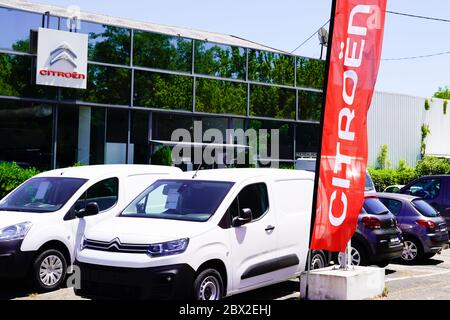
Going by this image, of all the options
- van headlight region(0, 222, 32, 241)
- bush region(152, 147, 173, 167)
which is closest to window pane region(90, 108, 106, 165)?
bush region(152, 147, 173, 167)

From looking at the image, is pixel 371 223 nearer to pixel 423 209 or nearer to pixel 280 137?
pixel 423 209

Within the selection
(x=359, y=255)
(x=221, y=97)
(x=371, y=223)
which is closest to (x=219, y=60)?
(x=221, y=97)

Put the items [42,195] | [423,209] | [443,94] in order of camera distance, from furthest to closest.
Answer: [443,94], [423,209], [42,195]

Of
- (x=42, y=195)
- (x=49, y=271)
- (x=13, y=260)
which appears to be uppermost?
Answer: (x=42, y=195)

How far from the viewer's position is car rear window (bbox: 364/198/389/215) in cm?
1077

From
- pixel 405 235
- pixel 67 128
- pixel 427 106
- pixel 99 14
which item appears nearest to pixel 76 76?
pixel 67 128

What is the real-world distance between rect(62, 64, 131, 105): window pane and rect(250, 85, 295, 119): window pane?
207 inches

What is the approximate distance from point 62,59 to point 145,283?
12855 millimetres

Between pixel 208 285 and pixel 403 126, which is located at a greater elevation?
pixel 403 126

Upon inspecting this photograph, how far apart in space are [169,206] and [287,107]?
1692cm

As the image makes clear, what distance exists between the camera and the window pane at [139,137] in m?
20.3

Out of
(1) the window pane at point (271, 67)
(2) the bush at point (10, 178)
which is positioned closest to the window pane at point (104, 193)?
(2) the bush at point (10, 178)

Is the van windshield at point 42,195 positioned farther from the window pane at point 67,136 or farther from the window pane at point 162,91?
the window pane at point 162,91

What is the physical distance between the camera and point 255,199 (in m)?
8.25
